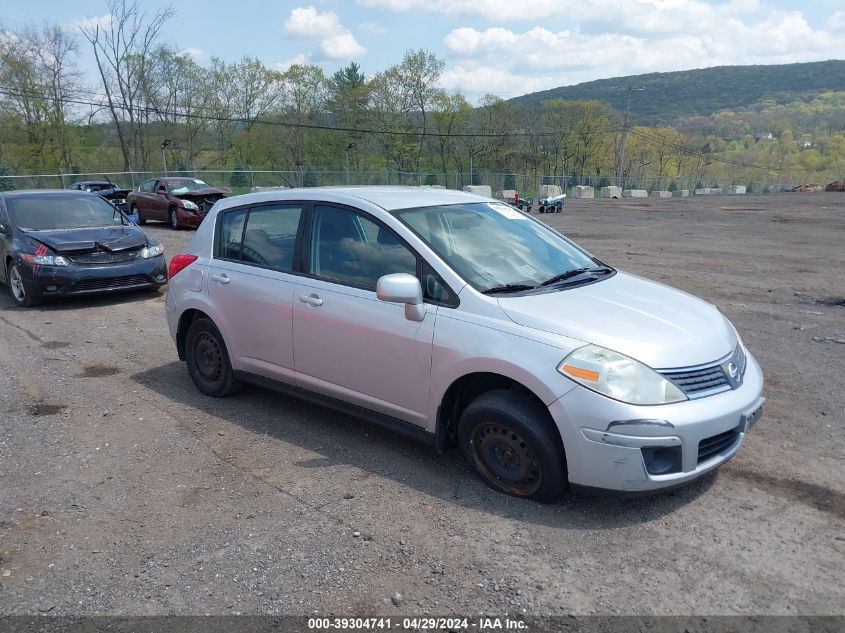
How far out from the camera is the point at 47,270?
9297mm

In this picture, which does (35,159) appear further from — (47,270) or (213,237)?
(213,237)

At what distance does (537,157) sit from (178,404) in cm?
7326

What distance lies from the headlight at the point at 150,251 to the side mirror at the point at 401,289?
741cm

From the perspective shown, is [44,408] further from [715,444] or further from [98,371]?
[715,444]

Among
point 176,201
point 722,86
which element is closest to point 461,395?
point 176,201

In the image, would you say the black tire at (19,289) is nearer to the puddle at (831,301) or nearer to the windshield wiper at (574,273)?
the windshield wiper at (574,273)

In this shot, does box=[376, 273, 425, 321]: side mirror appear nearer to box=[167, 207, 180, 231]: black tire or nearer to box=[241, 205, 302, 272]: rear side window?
box=[241, 205, 302, 272]: rear side window

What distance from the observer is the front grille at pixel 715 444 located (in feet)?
11.5

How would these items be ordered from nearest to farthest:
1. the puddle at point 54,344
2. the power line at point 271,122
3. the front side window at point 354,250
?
the front side window at point 354,250
the puddle at point 54,344
the power line at point 271,122

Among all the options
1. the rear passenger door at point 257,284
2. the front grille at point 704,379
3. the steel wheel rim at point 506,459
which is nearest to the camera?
the front grille at point 704,379

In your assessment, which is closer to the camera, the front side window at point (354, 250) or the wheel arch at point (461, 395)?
the wheel arch at point (461, 395)

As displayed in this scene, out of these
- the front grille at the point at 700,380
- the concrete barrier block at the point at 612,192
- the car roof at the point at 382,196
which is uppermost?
the car roof at the point at 382,196

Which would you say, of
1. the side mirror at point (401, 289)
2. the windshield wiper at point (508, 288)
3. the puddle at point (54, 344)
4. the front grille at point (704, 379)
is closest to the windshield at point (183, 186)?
the puddle at point (54, 344)

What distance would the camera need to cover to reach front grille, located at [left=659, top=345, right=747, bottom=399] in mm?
3494
